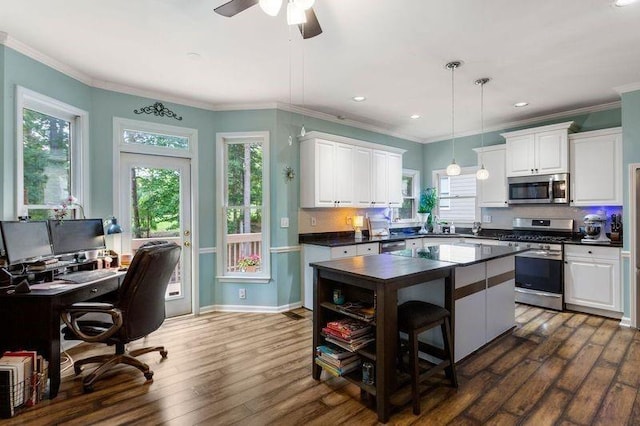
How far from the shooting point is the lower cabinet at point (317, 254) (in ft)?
13.7

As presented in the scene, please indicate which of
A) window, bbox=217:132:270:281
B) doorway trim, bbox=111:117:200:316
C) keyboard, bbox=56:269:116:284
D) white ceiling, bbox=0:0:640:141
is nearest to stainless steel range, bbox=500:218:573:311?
white ceiling, bbox=0:0:640:141

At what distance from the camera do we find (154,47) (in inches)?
112

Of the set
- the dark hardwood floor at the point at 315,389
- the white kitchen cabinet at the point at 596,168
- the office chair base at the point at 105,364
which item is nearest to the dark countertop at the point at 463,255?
the dark hardwood floor at the point at 315,389

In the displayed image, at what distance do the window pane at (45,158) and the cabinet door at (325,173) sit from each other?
9.06ft

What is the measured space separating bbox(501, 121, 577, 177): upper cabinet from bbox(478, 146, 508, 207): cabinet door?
164 millimetres

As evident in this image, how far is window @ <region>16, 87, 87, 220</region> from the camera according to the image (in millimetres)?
2863

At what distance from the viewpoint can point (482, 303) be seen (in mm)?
3043

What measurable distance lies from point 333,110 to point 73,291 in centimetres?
362

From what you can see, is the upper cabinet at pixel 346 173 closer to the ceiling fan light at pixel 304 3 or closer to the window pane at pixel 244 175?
the window pane at pixel 244 175

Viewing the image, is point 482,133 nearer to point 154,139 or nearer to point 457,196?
point 457,196

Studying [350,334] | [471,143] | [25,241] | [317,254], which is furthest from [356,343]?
[471,143]

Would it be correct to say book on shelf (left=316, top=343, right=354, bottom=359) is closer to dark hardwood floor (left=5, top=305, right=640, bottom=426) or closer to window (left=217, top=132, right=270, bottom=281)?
dark hardwood floor (left=5, top=305, right=640, bottom=426)

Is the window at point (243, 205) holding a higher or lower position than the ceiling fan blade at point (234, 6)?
lower

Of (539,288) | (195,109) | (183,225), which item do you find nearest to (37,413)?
(183,225)
